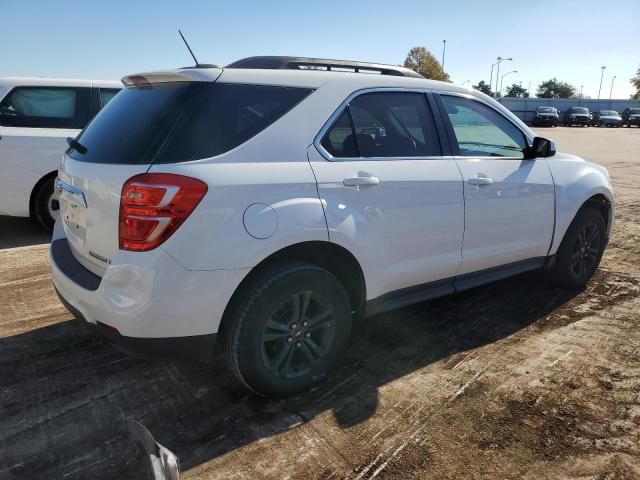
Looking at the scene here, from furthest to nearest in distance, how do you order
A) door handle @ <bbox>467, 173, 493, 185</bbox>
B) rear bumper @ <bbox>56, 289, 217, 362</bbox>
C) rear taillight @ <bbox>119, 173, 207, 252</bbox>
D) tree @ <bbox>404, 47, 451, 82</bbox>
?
tree @ <bbox>404, 47, 451, 82</bbox> < door handle @ <bbox>467, 173, 493, 185</bbox> < rear bumper @ <bbox>56, 289, 217, 362</bbox> < rear taillight @ <bbox>119, 173, 207, 252</bbox>

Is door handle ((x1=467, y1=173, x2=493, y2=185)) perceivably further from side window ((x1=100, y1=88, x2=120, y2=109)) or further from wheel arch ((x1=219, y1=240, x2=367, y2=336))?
side window ((x1=100, y1=88, x2=120, y2=109))

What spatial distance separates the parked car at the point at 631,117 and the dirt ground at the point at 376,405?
52787 millimetres

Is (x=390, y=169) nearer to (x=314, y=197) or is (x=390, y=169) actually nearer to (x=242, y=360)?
(x=314, y=197)

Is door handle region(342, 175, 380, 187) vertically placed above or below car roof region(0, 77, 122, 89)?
below

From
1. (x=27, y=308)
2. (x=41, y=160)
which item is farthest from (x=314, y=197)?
(x=41, y=160)

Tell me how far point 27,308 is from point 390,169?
3118 mm

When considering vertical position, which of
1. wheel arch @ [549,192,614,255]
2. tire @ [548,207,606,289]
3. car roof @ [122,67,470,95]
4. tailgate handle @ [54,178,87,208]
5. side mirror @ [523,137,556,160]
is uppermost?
car roof @ [122,67,470,95]

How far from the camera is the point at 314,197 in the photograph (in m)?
2.81

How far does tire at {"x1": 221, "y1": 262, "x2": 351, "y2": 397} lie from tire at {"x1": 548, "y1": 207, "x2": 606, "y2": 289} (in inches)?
95.3

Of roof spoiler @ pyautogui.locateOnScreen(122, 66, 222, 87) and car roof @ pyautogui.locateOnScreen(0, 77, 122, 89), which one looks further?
car roof @ pyautogui.locateOnScreen(0, 77, 122, 89)

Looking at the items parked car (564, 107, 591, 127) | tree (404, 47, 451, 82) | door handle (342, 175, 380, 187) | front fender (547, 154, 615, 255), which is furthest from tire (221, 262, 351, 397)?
tree (404, 47, 451, 82)

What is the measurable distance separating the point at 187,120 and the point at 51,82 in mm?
4685

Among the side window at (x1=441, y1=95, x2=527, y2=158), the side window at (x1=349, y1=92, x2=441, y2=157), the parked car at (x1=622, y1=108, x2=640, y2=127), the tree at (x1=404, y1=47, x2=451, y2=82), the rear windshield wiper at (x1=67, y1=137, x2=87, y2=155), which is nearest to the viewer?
the rear windshield wiper at (x1=67, y1=137, x2=87, y2=155)

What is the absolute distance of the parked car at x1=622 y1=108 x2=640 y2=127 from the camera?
4827 centimetres
